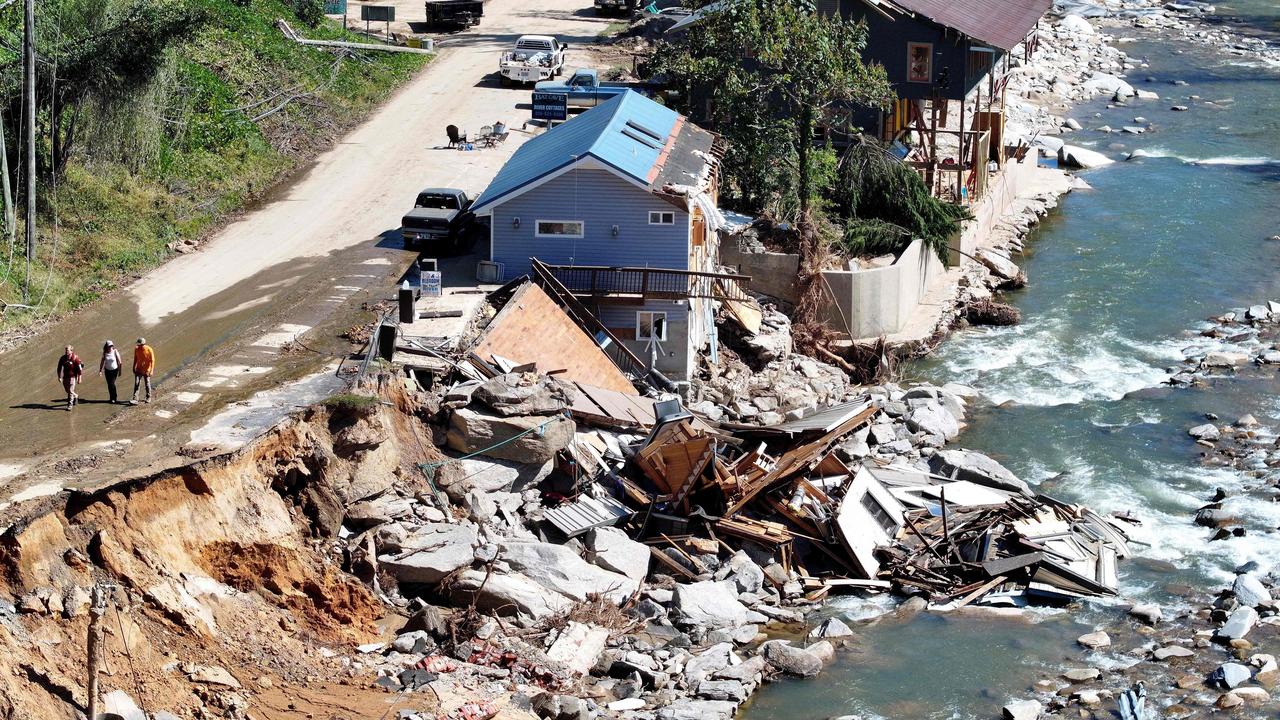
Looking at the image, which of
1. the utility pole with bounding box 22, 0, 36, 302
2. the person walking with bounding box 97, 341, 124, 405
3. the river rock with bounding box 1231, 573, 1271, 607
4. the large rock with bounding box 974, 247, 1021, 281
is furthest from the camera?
the large rock with bounding box 974, 247, 1021, 281

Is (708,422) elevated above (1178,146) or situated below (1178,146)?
below

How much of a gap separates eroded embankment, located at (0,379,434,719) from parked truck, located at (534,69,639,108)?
1039 inches

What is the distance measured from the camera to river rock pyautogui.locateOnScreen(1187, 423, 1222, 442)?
1438 inches

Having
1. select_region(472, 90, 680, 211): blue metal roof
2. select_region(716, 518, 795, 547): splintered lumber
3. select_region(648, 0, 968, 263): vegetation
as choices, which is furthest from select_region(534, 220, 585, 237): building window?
select_region(716, 518, 795, 547): splintered lumber

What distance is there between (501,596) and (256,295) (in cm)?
1336

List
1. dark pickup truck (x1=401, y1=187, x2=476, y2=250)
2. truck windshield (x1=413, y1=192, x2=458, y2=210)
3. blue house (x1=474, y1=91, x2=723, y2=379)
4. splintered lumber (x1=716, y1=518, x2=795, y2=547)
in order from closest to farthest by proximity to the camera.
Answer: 1. splintered lumber (x1=716, y1=518, x2=795, y2=547)
2. blue house (x1=474, y1=91, x2=723, y2=379)
3. dark pickup truck (x1=401, y1=187, x2=476, y2=250)
4. truck windshield (x1=413, y1=192, x2=458, y2=210)

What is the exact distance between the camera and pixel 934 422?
3681 centimetres

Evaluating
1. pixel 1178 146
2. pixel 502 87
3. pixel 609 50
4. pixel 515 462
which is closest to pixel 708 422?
pixel 515 462

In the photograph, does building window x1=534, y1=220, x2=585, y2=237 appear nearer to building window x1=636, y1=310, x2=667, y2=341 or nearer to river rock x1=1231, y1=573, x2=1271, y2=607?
building window x1=636, y1=310, x2=667, y2=341

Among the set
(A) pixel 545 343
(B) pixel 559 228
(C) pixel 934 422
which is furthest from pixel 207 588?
(C) pixel 934 422

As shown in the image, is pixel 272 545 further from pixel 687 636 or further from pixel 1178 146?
pixel 1178 146

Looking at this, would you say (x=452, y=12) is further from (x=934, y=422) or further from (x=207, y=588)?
(x=207, y=588)

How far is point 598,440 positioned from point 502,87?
28335 millimetres

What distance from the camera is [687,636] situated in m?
27.1
